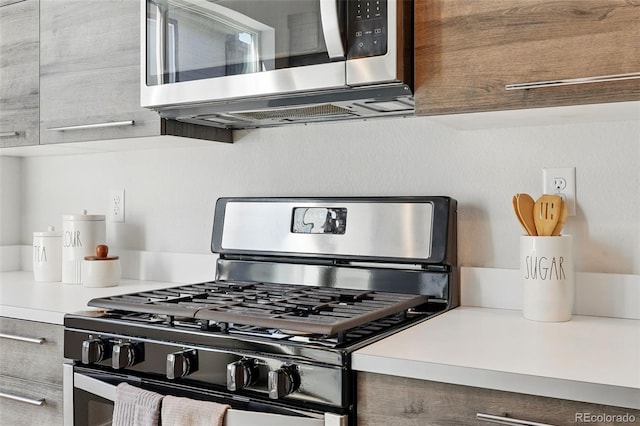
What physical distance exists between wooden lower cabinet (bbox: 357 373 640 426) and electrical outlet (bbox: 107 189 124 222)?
139 centimetres

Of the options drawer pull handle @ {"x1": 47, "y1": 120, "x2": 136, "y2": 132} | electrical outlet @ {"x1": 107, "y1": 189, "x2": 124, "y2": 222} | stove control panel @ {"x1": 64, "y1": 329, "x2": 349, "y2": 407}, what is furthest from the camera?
electrical outlet @ {"x1": 107, "y1": 189, "x2": 124, "y2": 222}

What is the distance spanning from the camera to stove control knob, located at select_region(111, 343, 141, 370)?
4.23 ft

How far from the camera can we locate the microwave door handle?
4.33ft

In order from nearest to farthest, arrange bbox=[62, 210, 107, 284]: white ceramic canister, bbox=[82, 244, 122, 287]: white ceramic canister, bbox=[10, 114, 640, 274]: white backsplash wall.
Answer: bbox=[10, 114, 640, 274]: white backsplash wall < bbox=[82, 244, 122, 287]: white ceramic canister < bbox=[62, 210, 107, 284]: white ceramic canister

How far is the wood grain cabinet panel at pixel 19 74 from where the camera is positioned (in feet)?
6.46

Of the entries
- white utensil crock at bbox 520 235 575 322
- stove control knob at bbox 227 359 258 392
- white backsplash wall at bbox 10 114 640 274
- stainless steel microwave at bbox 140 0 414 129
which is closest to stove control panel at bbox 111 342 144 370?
stove control knob at bbox 227 359 258 392

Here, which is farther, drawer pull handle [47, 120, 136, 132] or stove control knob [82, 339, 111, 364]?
drawer pull handle [47, 120, 136, 132]

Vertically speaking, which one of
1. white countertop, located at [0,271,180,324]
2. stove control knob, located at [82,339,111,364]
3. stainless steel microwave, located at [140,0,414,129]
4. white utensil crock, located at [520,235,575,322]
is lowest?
stove control knob, located at [82,339,111,364]

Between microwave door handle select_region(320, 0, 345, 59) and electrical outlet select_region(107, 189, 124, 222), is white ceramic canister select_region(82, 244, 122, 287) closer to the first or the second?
electrical outlet select_region(107, 189, 124, 222)

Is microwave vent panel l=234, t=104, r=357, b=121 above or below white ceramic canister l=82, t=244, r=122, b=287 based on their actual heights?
above

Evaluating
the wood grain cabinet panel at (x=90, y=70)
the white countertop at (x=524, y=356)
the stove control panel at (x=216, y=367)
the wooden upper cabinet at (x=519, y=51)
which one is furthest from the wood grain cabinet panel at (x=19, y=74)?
the white countertop at (x=524, y=356)

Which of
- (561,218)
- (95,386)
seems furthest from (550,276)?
(95,386)

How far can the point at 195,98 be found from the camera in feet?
5.06

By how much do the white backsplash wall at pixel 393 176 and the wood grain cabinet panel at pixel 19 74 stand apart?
1.04 ft
